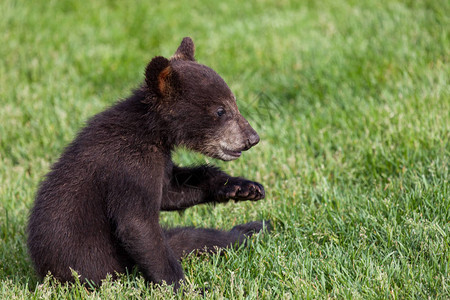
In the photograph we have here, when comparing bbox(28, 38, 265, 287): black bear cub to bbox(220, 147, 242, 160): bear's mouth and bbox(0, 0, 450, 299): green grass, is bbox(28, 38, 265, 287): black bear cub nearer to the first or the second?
bbox(220, 147, 242, 160): bear's mouth

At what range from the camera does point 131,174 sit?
421cm

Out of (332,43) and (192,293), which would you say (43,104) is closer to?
(332,43)

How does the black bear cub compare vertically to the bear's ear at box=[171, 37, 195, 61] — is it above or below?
below

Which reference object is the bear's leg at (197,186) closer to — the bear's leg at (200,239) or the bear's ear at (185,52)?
the bear's leg at (200,239)

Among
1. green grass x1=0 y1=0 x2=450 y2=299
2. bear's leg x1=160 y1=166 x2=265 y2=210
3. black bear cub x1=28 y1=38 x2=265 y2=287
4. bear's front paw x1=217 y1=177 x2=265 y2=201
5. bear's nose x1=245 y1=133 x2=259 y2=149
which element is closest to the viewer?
black bear cub x1=28 y1=38 x2=265 y2=287

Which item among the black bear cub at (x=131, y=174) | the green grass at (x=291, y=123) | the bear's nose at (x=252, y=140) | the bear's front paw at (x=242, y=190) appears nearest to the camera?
the black bear cub at (x=131, y=174)

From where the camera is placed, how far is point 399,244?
4.55m

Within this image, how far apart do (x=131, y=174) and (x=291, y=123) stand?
3.29m

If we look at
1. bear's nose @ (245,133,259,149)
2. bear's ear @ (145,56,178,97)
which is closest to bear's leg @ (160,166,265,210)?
bear's nose @ (245,133,259,149)

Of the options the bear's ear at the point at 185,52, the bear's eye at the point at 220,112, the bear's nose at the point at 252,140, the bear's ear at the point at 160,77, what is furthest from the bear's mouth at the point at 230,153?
the bear's ear at the point at 185,52

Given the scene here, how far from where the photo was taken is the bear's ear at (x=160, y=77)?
4.25 metres

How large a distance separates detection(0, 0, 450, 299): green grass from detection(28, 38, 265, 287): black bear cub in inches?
8.1

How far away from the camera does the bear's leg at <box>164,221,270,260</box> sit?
484 cm

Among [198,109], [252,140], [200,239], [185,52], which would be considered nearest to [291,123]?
[185,52]
